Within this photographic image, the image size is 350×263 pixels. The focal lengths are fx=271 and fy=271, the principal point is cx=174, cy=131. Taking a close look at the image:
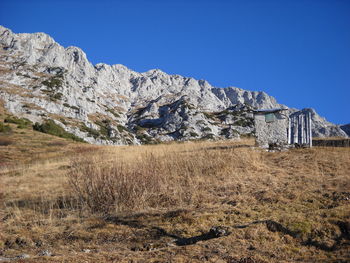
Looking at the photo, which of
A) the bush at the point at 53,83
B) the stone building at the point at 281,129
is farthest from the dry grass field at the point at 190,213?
the bush at the point at 53,83

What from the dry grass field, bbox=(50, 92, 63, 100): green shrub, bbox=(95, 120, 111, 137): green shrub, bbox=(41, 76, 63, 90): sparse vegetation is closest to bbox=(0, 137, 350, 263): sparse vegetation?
the dry grass field

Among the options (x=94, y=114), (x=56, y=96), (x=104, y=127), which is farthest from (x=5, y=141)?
(x=94, y=114)

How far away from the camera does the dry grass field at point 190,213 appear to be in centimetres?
490

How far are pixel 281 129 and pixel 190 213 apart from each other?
1255 cm

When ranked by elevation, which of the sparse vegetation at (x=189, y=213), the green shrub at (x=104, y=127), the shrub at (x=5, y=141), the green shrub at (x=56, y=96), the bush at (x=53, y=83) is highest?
the bush at (x=53, y=83)

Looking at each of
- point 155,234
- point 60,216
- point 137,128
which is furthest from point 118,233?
point 137,128

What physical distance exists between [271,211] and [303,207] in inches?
37.0

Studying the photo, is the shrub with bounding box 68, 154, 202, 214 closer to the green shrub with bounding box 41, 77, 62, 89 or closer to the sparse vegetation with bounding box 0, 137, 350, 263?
the sparse vegetation with bounding box 0, 137, 350, 263

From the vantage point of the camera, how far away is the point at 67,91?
12625 centimetres

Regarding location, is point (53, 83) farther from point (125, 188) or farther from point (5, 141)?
point (125, 188)

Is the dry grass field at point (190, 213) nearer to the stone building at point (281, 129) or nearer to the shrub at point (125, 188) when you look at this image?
the shrub at point (125, 188)

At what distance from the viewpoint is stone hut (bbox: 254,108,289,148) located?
1733 centimetres

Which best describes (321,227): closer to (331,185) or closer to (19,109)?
(331,185)

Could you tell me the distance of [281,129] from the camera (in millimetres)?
17438
